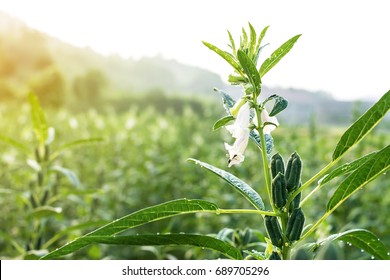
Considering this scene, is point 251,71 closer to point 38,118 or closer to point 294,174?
point 294,174

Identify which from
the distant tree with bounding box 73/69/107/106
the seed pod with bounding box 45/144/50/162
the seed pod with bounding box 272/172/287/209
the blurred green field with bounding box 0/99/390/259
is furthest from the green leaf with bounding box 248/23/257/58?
the distant tree with bounding box 73/69/107/106

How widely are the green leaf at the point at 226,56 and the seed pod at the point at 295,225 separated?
0.73ft

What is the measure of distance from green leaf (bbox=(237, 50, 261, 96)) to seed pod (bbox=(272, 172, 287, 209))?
126mm

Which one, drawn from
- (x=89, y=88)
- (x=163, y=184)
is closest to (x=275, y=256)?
(x=163, y=184)

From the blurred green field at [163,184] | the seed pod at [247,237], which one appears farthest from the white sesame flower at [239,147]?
the blurred green field at [163,184]

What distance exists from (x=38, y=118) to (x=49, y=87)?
634 inches

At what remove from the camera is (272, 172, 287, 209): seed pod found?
774 mm

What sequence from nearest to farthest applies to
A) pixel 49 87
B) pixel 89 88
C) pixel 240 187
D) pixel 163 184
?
1. pixel 240 187
2. pixel 163 184
3. pixel 49 87
4. pixel 89 88

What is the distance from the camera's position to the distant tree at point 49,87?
1706cm

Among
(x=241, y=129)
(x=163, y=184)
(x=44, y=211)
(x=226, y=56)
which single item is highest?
(x=226, y=56)

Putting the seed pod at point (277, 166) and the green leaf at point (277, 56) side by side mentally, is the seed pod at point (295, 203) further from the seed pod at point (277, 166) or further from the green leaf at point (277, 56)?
the green leaf at point (277, 56)

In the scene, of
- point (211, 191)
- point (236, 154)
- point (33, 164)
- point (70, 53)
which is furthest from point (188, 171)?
point (70, 53)

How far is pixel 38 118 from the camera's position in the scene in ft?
5.32

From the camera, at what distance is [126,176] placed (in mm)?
4031
